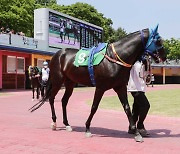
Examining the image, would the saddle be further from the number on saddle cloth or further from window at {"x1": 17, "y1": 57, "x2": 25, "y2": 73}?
window at {"x1": 17, "y1": 57, "x2": 25, "y2": 73}

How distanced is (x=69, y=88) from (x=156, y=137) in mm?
2608

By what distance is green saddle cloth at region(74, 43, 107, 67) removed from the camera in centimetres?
749

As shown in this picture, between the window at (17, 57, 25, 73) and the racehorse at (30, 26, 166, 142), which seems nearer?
the racehorse at (30, 26, 166, 142)

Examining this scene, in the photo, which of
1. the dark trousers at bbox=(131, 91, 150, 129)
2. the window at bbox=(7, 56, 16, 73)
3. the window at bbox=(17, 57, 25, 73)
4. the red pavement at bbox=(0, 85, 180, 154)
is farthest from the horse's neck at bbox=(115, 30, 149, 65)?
the window at bbox=(17, 57, 25, 73)

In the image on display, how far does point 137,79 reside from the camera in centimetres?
762

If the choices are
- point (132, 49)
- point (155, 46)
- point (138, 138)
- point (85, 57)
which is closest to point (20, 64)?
point (85, 57)

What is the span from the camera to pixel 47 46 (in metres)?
30.2

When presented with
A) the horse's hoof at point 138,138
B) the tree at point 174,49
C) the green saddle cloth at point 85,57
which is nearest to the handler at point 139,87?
the horse's hoof at point 138,138

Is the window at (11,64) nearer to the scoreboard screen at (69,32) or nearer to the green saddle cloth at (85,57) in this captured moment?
the scoreboard screen at (69,32)

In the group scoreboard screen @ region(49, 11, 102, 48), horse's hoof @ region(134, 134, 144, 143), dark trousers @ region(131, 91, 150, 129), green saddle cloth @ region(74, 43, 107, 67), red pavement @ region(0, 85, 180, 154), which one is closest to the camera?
red pavement @ region(0, 85, 180, 154)

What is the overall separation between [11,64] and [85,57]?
20.8 meters

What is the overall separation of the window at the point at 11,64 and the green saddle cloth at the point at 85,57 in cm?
2010

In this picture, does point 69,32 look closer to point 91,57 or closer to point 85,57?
point 85,57

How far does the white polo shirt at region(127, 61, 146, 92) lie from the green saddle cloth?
0.80 meters
